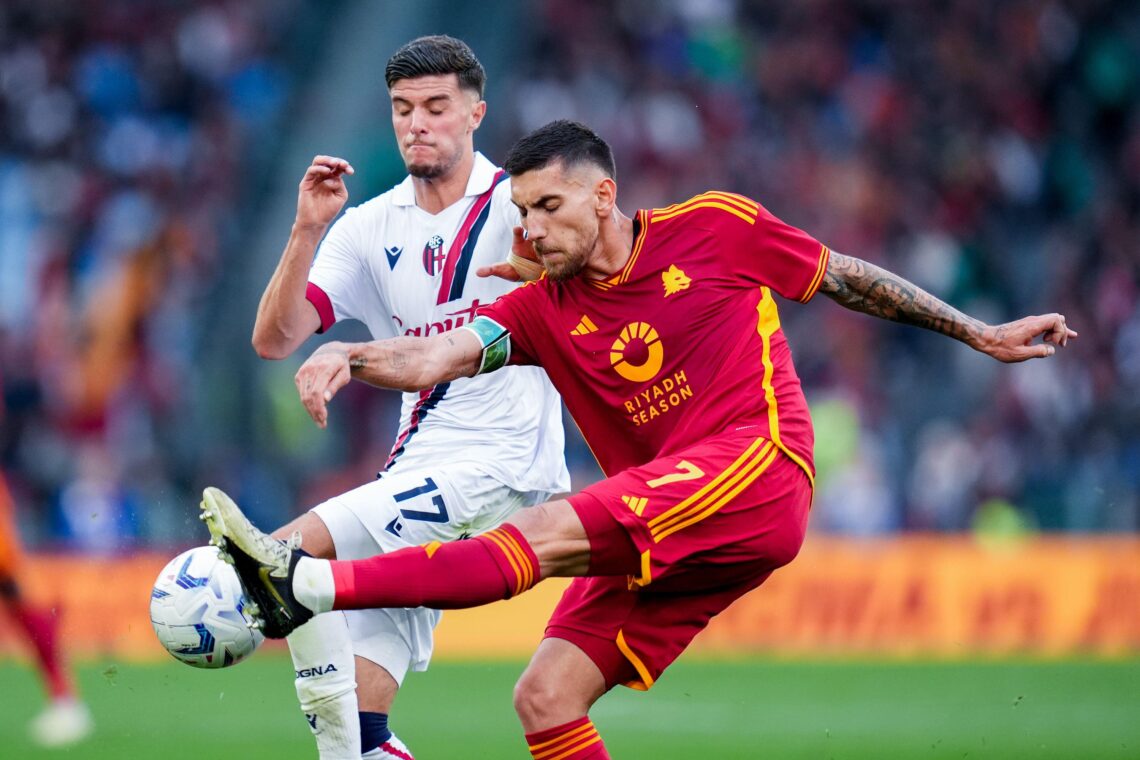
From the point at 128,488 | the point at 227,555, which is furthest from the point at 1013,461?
the point at 227,555

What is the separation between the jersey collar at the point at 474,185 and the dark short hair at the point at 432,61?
0.33 m

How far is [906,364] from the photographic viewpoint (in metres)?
15.4

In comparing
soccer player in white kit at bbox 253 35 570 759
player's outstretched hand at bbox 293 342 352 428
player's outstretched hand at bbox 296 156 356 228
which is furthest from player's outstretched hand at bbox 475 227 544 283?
player's outstretched hand at bbox 293 342 352 428

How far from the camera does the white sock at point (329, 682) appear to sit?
18.9 feet

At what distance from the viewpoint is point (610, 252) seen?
18.8 ft

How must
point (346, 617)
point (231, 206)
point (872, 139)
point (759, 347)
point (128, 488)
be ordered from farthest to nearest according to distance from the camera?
point (872, 139) → point (231, 206) → point (128, 488) → point (346, 617) → point (759, 347)

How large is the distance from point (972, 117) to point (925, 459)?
447cm

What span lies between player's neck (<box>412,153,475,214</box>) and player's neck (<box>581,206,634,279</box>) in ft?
3.00

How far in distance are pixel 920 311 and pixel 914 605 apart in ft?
25.7

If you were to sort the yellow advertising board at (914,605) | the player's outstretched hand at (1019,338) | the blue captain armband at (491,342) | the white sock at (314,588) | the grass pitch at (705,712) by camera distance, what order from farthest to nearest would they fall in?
the yellow advertising board at (914,605)
the grass pitch at (705,712)
the player's outstretched hand at (1019,338)
the blue captain armband at (491,342)
the white sock at (314,588)

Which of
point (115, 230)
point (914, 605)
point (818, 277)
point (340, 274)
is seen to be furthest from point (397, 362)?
point (115, 230)

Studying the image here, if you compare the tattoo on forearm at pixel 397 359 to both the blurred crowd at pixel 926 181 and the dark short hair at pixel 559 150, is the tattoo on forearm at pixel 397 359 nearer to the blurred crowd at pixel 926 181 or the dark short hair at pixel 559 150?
the dark short hair at pixel 559 150

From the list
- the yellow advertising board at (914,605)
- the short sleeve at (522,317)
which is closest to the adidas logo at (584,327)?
the short sleeve at (522,317)

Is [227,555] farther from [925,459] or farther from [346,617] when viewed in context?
[925,459]
